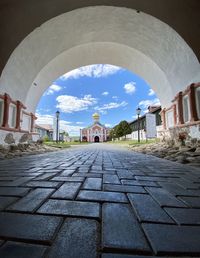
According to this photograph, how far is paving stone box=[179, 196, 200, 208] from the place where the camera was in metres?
1.28

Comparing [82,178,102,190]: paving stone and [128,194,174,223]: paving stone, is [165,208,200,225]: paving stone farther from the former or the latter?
[82,178,102,190]: paving stone

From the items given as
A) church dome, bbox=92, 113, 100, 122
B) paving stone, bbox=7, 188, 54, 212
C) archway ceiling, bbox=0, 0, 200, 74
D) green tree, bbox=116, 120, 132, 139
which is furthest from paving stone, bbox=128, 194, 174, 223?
church dome, bbox=92, 113, 100, 122

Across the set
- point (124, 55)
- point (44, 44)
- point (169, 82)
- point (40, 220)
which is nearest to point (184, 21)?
point (169, 82)

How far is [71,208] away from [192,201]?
948 millimetres

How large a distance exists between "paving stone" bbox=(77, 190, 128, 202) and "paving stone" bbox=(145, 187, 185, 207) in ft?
0.90

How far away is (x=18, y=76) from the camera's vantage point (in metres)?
6.25

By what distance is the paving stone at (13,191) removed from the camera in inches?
58.8

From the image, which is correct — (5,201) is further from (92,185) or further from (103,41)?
(103,41)

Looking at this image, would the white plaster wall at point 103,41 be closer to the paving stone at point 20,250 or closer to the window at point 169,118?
the window at point 169,118

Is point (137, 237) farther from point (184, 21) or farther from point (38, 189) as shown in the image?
point (184, 21)

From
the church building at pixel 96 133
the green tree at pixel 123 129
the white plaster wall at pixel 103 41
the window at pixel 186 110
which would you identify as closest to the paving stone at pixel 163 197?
the white plaster wall at pixel 103 41

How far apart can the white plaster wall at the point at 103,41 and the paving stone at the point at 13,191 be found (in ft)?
15.5

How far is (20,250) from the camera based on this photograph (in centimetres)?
73

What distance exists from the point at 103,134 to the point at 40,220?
5652 centimetres
